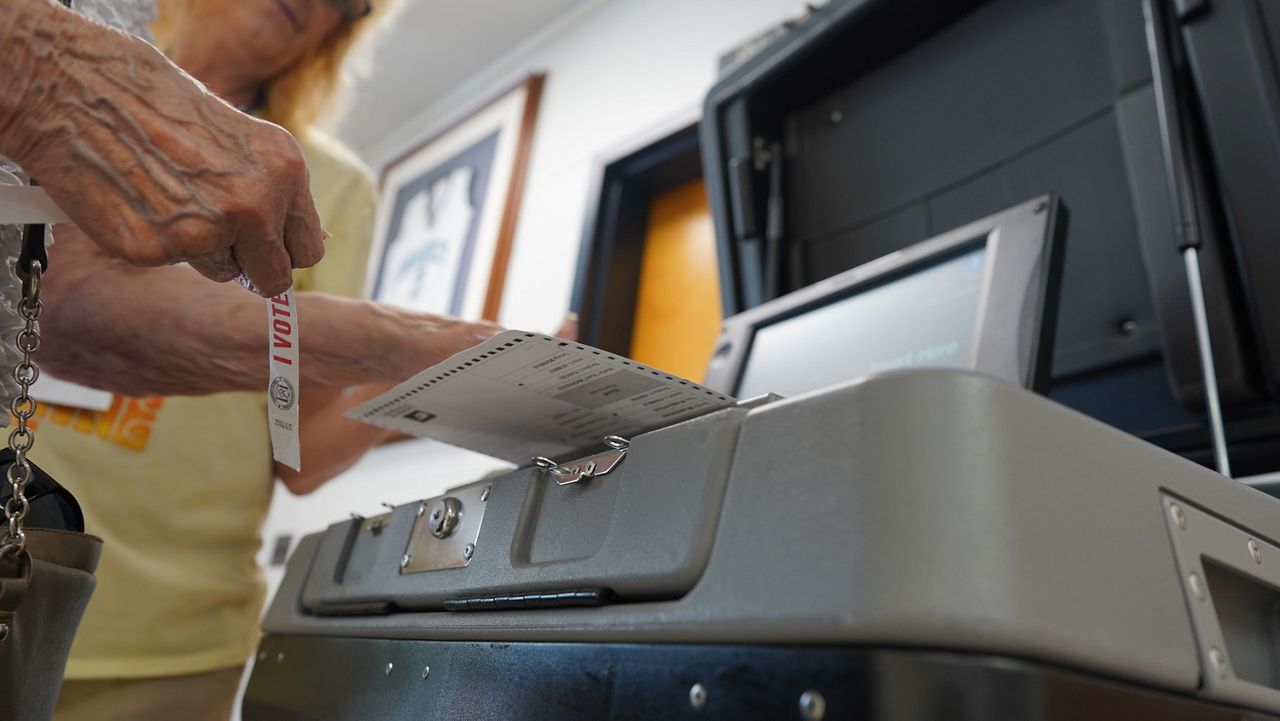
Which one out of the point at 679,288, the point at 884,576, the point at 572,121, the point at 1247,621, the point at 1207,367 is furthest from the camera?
the point at 572,121

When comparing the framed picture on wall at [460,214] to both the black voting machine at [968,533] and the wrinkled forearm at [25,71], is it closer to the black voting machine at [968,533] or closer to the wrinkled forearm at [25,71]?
the black voting machine at [968,533]

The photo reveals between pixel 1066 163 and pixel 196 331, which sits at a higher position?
pixel 1066 163

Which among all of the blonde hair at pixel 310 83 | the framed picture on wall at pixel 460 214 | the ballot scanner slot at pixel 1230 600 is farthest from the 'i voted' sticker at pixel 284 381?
the framed picture on wall at pixel 460 214

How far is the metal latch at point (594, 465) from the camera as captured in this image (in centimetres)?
39

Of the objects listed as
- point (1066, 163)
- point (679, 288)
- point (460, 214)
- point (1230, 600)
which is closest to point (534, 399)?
point (1230, 600)

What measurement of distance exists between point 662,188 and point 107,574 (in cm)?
160

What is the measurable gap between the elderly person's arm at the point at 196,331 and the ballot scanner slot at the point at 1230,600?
1.50ft

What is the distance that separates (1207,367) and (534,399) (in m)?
0.47

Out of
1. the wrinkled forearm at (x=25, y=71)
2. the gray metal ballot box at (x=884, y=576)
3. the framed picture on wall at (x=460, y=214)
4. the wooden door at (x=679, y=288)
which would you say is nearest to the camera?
the gray metal ballot box at (x=884, y=576)

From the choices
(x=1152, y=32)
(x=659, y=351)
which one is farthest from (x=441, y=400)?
(x=659, y=351)

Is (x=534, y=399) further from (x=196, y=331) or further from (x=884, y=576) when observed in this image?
(x=196, y=331)

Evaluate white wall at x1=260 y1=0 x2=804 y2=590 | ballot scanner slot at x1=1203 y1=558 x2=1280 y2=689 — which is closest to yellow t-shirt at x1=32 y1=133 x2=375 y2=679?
white wall at x1=260 y1=0 x2=804 y2=590

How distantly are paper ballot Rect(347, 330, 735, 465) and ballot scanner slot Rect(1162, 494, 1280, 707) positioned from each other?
19 cm

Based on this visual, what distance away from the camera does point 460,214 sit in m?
2.71
